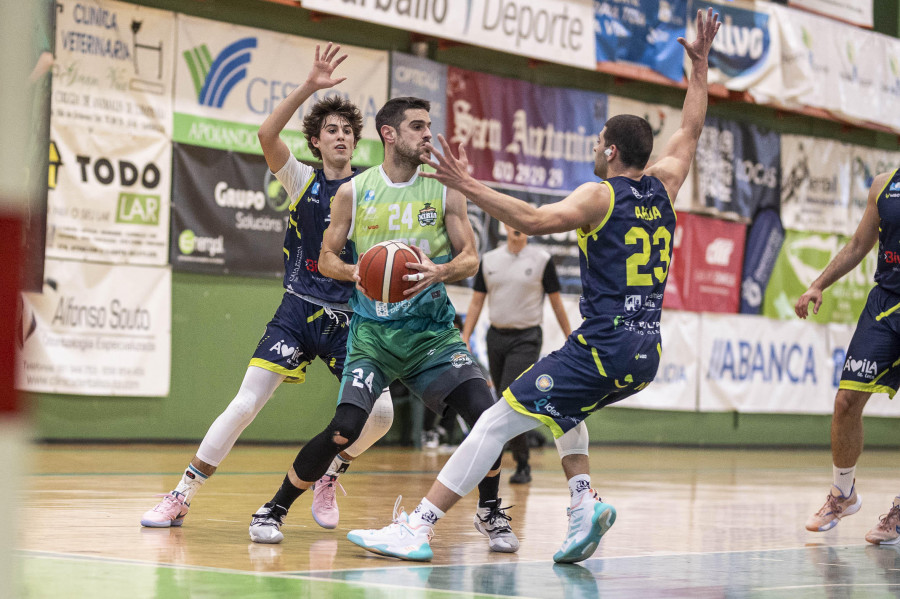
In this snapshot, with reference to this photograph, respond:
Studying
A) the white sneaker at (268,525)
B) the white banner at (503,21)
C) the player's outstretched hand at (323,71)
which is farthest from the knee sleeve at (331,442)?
the white banner at (503,21)

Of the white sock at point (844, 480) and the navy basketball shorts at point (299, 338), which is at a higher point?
the navy basketball shorts at point (299, 338)

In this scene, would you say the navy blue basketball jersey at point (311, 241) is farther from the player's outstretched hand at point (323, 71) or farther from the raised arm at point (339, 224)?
the player's outstretched hand at point (323, 71)

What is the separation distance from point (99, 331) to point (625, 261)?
8.65 metres

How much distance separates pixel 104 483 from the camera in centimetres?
890

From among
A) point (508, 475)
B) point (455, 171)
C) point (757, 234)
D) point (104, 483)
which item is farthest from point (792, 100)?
point (455, 171)

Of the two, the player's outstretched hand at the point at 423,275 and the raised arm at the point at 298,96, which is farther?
the raised arm at the point at 298,96

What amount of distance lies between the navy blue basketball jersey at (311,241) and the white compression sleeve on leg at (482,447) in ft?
4.76

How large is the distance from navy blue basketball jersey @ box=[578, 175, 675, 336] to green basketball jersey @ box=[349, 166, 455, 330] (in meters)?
0.82

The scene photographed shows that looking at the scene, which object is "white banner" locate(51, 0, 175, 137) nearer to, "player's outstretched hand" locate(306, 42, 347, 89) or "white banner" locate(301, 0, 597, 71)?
"white banner" locate(301, 0, 597, 71)

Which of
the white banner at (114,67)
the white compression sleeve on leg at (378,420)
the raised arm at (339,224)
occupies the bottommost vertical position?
the white compression sleeve on leg at (378,420)

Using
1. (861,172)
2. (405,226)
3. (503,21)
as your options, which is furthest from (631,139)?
(861,172)

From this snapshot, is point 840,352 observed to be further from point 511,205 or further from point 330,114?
point 511,205

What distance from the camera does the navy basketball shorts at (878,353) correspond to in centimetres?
685

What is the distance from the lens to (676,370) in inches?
713
